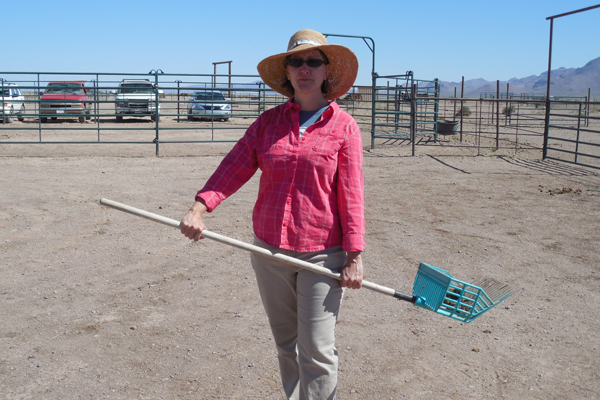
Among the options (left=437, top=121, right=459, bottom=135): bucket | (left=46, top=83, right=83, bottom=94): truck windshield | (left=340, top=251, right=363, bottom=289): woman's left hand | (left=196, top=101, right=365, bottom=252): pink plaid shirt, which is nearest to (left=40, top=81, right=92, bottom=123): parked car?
(left=46, top=83, right=83, bottom=94): truck windshield

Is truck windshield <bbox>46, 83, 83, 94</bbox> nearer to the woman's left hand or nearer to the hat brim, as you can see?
the hat brim

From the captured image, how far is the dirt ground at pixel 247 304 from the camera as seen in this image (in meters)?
2.87

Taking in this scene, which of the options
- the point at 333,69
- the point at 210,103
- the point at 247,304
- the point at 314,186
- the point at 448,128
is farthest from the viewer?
the point at 448,128

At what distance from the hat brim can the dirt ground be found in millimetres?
1486

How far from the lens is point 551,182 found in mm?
8633

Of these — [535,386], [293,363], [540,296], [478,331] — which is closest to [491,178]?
[540,296]

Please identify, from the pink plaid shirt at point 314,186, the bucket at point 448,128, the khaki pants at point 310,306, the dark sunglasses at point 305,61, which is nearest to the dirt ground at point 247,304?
the khaki pants at point 310,306

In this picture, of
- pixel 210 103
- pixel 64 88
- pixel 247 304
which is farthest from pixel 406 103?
pixel 247 304

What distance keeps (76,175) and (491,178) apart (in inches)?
259

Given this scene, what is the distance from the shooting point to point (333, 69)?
2.35 metres

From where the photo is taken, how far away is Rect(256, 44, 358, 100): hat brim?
2277 millimetres

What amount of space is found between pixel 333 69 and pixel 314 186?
0.56 m

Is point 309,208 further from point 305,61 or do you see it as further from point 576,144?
point 576,144

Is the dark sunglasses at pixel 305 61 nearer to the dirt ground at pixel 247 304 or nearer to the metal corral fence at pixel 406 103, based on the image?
the dirt ground at pixel 247 304
